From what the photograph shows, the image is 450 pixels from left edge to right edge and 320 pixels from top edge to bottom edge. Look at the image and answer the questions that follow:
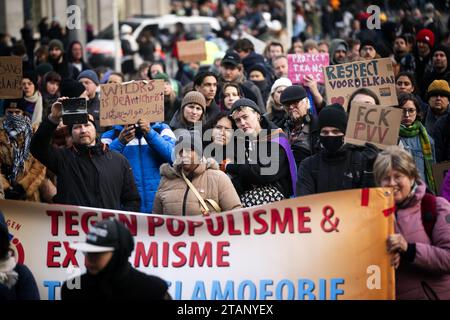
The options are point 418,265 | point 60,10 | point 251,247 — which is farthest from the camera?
point 60,10

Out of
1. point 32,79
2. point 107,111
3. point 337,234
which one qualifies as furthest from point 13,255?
point 32,79

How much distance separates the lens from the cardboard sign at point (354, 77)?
1148 cm

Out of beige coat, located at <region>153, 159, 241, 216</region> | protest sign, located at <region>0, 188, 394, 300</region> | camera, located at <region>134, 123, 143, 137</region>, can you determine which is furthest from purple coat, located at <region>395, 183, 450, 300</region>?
camera, located at <region>134, 123, 143, 137</region>

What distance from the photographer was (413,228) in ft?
23.8

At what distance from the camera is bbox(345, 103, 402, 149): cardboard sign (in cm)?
855

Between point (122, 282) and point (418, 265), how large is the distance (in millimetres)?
1698

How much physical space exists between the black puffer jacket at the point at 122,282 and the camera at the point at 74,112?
2.75m

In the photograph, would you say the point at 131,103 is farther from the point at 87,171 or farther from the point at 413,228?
the point at 413,228

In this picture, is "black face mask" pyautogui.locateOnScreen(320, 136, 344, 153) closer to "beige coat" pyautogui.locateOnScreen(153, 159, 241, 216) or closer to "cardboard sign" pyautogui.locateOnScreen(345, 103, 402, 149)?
"cardboard sign" pyautogui.locateOnScreen(345, 103, 402, 149)

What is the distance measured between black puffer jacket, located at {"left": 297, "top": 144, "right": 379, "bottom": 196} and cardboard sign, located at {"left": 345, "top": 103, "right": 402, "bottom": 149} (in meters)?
0.06

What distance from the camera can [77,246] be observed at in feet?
21.1

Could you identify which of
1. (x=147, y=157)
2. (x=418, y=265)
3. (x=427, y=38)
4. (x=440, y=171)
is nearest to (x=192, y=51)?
(x=427, y=38)

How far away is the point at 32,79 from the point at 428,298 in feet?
27.4
